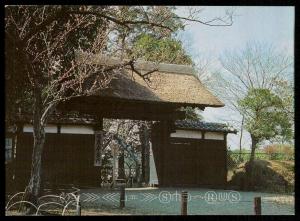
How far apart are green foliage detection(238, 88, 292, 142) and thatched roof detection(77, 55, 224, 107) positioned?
3.81 feet

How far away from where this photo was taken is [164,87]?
1540cm

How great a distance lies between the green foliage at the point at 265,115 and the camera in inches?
551

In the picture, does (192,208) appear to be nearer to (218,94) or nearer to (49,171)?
(49,171)

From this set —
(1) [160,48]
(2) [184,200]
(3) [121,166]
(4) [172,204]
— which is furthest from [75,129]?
(2) [184,200]

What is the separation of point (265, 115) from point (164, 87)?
3.96m

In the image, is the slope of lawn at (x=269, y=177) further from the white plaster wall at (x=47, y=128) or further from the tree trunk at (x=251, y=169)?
the white plaster wall at (x=47, y=128)

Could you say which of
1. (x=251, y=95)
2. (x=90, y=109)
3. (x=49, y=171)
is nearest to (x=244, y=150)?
(x=251, y=95)

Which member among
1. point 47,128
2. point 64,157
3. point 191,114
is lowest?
point 64,157

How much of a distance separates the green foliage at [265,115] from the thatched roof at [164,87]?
3.81ft

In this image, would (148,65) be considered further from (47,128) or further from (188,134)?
(47,128)

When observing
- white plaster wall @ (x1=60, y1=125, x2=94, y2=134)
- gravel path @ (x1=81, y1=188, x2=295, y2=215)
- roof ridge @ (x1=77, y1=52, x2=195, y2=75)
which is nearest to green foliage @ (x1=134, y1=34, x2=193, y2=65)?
roof ridge @ (x1=77, y1=52, x2=195, y2=75)

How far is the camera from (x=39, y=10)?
9.20m

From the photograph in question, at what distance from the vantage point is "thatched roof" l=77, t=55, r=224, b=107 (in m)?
14.0

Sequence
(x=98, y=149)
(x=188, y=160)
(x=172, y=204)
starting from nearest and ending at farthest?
(x=172, y=204)
(x=98, y=149)
(x=188, y=160)
